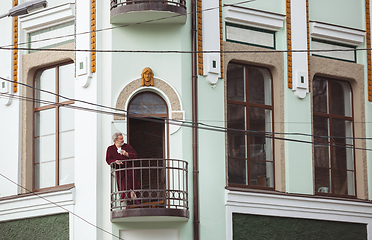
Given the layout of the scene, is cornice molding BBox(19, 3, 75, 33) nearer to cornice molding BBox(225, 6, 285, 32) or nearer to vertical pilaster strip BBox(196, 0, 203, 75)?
vertical pilaster strip BBox(196, 0, 203, 75)

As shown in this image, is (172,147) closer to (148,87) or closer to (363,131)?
(148,87)

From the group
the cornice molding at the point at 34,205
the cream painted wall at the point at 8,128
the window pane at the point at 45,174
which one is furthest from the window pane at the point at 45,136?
the cornice molding at the point at 34,205

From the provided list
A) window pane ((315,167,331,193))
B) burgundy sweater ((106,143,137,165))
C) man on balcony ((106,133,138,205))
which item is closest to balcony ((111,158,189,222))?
man on balcony ((106,133,138,205))

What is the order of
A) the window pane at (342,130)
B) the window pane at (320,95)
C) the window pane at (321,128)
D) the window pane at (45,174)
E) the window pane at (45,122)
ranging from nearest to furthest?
the window pane at (45,174) < the window pane at (45,122) < the window pane at (321,128) < the window pane at (320,95) < the window pane at (342,130)

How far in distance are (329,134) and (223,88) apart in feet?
11.7

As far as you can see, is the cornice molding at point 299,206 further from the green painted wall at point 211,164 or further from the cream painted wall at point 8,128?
the cream painted wall at point 8,128

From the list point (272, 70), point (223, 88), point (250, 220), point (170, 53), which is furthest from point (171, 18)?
point (250, 220)

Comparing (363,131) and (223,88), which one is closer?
(223,88)

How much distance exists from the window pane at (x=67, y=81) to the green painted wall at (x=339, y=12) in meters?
6.31

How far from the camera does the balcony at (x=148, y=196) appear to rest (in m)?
16.5

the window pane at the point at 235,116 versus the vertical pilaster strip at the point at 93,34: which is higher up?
the vertical pilaster strip at the point at 93,34

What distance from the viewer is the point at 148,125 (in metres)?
21.2

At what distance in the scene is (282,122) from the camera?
19.1 metres

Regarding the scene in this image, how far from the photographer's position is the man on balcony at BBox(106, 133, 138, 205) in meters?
16.9
